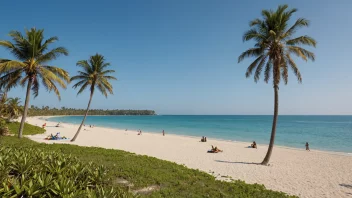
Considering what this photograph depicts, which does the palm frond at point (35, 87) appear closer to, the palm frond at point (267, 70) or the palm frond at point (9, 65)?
the palm frond at point (9, 65)

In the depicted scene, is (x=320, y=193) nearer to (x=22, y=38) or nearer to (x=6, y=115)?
(x=22, y=38)

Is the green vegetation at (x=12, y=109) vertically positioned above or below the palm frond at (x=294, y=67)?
below

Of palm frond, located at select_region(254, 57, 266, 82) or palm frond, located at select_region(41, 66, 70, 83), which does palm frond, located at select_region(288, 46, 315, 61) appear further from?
palm frond, located at select_region(41, 66, 70, 83)

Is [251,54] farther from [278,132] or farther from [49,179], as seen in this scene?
[278,132]

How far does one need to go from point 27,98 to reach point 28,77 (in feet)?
5.60

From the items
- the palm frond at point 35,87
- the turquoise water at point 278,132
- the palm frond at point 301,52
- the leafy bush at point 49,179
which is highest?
the palm frond at point 301,52

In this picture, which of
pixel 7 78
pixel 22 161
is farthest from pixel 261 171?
pixel 7 78

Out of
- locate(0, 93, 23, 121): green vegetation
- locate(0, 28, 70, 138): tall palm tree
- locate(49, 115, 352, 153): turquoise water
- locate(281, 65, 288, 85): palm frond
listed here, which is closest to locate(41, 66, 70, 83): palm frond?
locate(0, 28, 70, 138): tall palm tree

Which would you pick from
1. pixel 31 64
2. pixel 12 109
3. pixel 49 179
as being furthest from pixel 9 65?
pixel 12 109

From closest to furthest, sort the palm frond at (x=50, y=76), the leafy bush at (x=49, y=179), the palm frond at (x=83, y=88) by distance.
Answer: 1. the leafy bush at (x=49, y=179)
2. the palm frond at (x=50, y=76)
3. the palm frond at (x=83, y=88)

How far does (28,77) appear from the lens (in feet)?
53.8

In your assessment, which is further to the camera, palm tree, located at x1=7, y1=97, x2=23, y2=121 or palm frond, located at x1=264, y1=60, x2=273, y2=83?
palm tree, located at x1=7, y1=97, x2=23, y2=121

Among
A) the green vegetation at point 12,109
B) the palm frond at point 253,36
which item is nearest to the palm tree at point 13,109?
the green vegetation at point 12,109

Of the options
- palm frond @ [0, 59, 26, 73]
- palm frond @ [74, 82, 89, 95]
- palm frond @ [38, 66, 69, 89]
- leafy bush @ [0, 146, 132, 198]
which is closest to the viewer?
leafy bush @ [0, 146, 132, 198]
